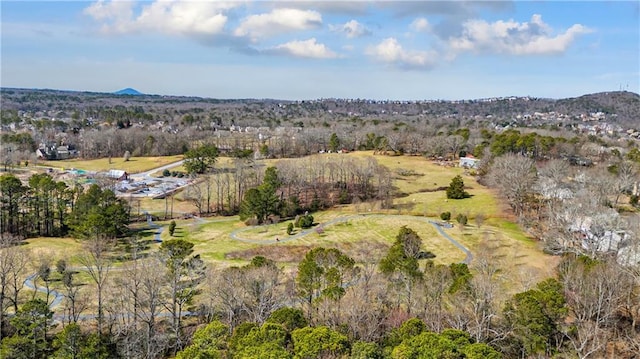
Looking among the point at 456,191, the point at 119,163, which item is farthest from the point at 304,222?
the point at 119,163

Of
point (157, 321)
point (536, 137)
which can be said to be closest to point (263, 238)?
point (157, 321)

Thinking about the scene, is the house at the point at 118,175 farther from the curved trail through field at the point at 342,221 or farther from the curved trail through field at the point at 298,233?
the curved trail through field at the point at 342,221

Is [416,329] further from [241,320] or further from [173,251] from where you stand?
[173,251]

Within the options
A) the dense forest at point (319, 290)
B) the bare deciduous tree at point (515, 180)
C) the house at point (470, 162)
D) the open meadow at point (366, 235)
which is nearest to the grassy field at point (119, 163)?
the open meadow at point (366, 235)

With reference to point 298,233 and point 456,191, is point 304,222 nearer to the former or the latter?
point 298,233

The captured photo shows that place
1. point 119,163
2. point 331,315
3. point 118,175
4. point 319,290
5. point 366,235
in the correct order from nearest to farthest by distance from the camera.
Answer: point 331,315
point 319,290
point 366,235
point 118,175
point 119,163

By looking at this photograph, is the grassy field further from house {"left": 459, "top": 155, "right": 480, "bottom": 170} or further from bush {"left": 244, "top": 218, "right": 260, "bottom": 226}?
house {"left": 459, "top": 155, "right": 480, "bottom": 170}

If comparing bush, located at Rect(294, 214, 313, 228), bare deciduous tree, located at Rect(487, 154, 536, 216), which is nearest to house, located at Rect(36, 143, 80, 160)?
bush, located at Rect(294, 214, 313, 228)

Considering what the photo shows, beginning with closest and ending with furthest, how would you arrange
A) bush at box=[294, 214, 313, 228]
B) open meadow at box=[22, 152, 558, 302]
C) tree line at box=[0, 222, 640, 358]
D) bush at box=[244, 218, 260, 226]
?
tree line at box=[0, 222, 640, 358] → open meadow at box=[22, 152, 558, 302] → bush at box=[294, 214, 313, 228] → bush at box=[244, 218, 260, 226]
